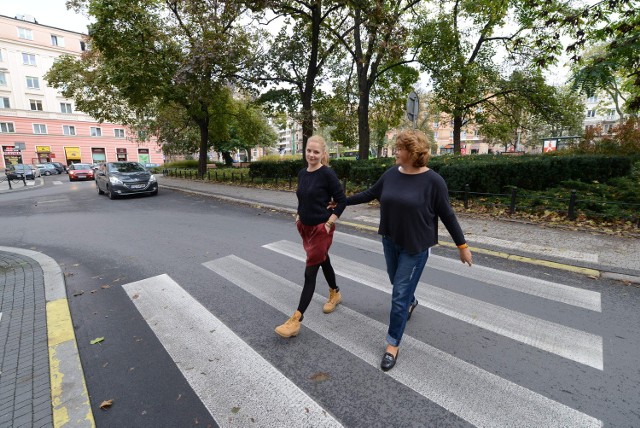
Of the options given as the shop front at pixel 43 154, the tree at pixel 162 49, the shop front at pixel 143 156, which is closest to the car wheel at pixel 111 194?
→ the tree at pixel 162 49

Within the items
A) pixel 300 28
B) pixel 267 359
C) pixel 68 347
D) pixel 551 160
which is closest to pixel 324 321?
pixel 267 359

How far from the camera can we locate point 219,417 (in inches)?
89.7

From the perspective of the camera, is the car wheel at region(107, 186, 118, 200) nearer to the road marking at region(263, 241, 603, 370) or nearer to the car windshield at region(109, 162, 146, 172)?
the car windshield at region(109, 162, 146, 172)

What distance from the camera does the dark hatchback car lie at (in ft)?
46.2

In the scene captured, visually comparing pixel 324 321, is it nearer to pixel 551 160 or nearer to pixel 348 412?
pixel 348 412

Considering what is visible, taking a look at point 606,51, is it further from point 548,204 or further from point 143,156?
point 143,156

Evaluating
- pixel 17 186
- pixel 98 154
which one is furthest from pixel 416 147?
pixel 98 154

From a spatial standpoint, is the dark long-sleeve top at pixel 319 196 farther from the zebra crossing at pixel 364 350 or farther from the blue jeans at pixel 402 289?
the zebra crossing at pixel 364 350

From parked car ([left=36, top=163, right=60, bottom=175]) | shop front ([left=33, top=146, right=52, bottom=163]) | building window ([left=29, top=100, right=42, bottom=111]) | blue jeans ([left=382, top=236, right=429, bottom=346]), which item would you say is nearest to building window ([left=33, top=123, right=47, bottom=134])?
shop front ([left=33, top=146, right=52, bottom=163])

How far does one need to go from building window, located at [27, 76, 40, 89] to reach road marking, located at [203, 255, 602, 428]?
61.2 m

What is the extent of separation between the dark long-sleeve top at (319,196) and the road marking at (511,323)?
158 cm

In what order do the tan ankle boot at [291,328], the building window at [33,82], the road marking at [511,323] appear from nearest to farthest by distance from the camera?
the road marking at [511,323]
the tan ankle boot at [291,328]
the building window at [33,82]

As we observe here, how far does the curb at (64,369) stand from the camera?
2320mm

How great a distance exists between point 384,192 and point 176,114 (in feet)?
84.2
